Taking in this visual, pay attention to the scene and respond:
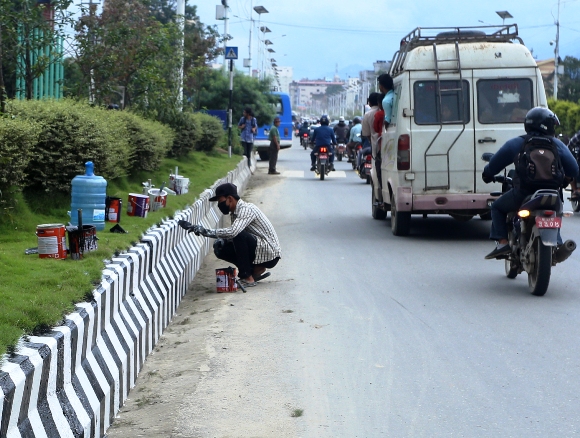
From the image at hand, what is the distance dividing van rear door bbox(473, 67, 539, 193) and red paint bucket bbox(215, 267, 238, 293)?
486cm

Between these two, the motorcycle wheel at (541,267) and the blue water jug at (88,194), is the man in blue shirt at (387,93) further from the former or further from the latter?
the blue water jug at (88,194)

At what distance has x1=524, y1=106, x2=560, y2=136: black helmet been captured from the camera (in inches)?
367

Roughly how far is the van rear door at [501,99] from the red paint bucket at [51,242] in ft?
24.2

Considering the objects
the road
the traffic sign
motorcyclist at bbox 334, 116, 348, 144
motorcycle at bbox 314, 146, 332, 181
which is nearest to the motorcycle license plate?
the road

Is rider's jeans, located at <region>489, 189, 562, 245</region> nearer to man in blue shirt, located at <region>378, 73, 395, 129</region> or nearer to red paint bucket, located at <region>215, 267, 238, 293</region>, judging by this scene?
red paint bucket, located at <region>215, 267, 238, 293</region>

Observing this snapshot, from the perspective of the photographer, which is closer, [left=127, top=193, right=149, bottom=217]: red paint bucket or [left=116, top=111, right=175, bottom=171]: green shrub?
[left=127, top=193, right=149, bottom=217]: red paint bucket

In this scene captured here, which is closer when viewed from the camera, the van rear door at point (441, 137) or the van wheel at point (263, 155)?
the van rear door at point (441, 137)

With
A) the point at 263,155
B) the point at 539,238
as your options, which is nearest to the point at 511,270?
the point at 539,238

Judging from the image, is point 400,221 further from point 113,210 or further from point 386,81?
point 113,210

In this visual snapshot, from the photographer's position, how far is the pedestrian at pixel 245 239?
9961 mm

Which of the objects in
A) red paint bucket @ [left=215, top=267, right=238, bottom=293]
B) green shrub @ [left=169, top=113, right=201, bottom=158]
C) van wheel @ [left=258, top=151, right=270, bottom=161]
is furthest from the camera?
van wheel @ [left=258, top=151, right=270, bottom=161]

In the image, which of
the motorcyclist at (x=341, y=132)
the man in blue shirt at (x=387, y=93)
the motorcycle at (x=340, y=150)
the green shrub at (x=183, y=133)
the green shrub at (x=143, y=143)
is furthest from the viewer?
the motorcycle at (x=340, y=150)

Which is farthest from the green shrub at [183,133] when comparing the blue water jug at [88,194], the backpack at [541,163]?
the backpack at [541,163]

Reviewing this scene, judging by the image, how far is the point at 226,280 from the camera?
9.98 m
